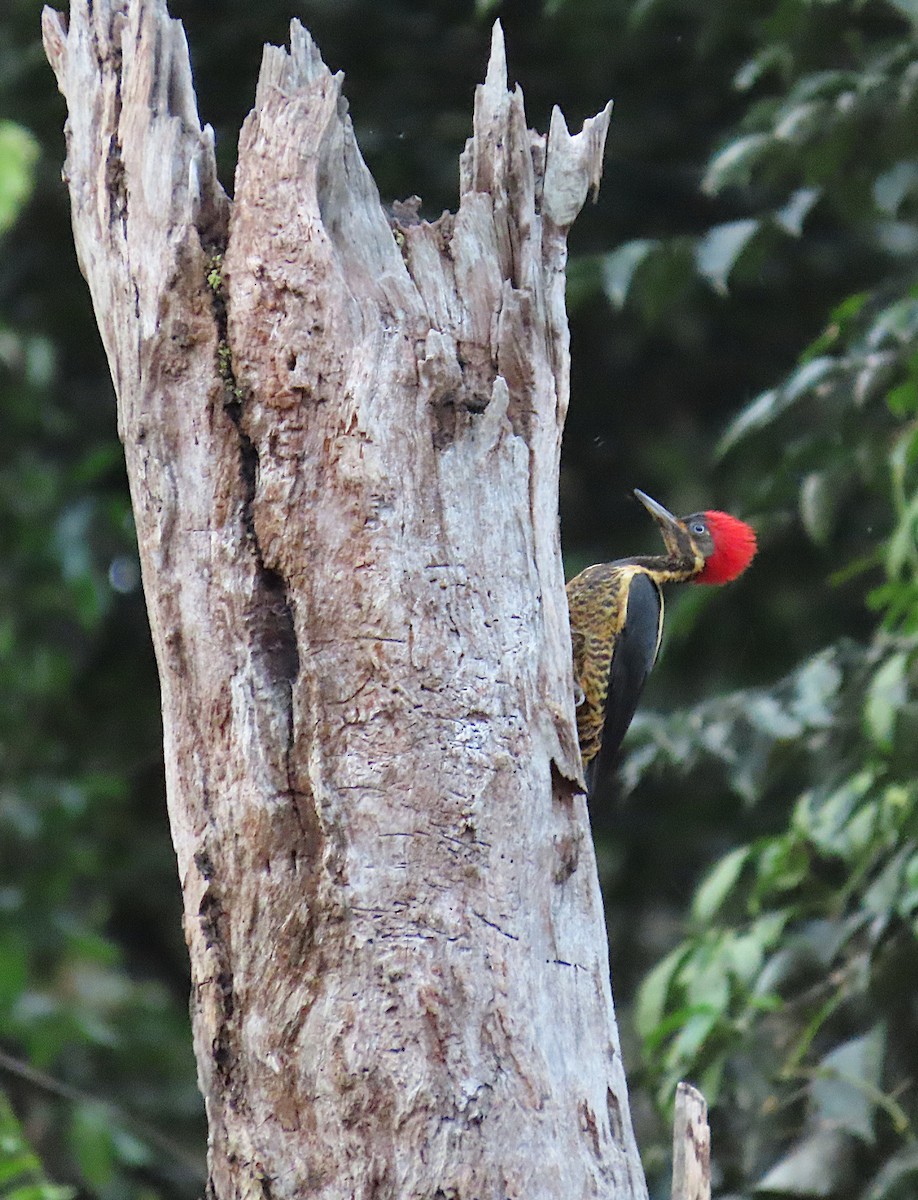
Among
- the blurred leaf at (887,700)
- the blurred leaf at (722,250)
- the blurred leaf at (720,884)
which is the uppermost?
the blurred leaf at (722,250)

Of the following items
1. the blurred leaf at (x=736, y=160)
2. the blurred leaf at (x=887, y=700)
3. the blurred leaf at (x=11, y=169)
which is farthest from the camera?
the blurred leaf at (x=736, y=160)

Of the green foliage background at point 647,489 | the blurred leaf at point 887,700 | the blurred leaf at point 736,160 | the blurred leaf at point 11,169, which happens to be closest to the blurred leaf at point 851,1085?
the green foliage background at point 647,489

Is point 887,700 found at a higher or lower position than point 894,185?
lower

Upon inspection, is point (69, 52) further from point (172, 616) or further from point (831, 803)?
point (831, 803)

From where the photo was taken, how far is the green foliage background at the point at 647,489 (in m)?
4.23

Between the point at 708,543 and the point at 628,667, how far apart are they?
0.40 metres

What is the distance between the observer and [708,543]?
14.3 feet

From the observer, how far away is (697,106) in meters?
6.07

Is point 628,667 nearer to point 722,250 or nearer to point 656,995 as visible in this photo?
point 656,995

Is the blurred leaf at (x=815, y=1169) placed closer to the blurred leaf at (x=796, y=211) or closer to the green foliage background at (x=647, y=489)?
the green foliage background at (x=647, y=489)

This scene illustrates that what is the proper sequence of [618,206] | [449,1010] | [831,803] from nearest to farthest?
[449,1010] < [831,803] < [618,206]

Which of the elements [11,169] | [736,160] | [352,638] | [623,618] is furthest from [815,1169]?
[11,169]

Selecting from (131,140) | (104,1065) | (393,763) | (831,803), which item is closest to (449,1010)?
(393,763)

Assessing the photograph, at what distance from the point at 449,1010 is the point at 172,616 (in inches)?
24.6
